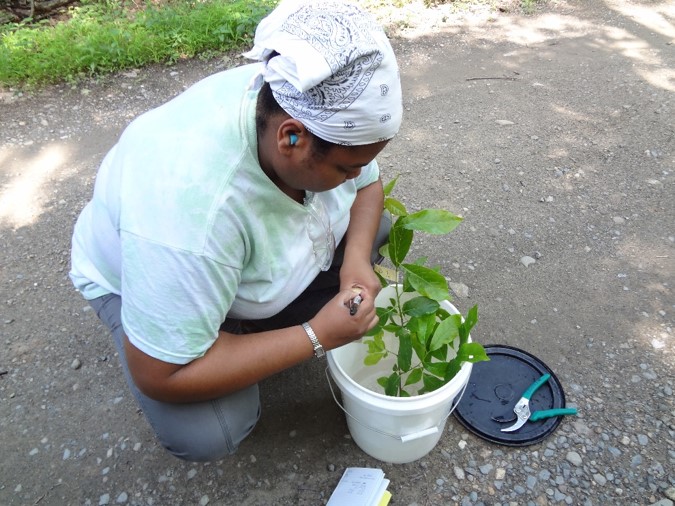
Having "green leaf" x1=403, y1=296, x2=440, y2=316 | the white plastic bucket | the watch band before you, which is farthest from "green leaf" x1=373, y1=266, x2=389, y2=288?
the watch band

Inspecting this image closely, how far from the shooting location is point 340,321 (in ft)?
4.16

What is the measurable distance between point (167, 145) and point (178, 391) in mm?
523

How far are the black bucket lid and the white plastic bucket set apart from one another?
0.56 ft

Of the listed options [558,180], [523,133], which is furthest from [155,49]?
[558,180]

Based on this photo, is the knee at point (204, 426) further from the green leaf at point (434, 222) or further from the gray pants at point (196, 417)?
the green leaf at point (434, 222)

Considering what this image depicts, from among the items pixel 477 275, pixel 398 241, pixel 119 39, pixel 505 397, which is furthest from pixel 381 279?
pixel 119 39

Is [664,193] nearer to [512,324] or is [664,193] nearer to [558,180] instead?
[558,180]

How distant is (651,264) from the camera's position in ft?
7.18

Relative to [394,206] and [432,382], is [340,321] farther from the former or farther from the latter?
[394,206]

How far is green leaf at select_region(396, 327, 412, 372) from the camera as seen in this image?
1.47m

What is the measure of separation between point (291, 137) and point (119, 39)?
114 inches

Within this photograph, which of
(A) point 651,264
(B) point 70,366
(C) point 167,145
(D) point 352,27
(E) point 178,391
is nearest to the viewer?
(D) point 352,27

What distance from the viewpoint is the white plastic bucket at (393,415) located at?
53.4 inches

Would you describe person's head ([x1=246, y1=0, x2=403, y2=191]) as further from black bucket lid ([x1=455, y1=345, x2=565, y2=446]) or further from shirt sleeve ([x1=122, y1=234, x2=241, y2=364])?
black bucket lid ([x1=455, y1=345, x2=565, y2=446])
